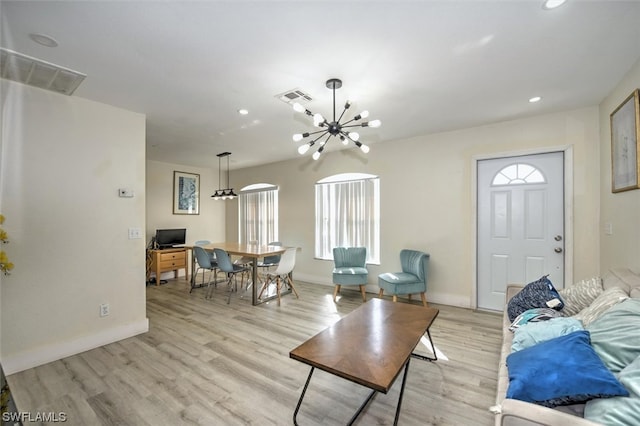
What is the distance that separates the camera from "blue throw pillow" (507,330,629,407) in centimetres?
105

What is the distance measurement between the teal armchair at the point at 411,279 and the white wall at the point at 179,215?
4.75 m

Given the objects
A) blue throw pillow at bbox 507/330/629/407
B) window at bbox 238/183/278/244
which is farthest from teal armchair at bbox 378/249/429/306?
window at bbox 238/183/278/244

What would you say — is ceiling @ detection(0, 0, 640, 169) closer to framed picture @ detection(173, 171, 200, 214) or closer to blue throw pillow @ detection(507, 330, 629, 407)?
blue throw pillow @ detection(507, 330, 629, 407)

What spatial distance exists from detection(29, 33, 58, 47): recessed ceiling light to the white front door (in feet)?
15.1

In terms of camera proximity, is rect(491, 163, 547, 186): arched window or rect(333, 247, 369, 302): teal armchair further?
rect(333, 247, 369, 302): teal armchair

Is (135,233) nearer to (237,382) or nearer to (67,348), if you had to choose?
(67,348)

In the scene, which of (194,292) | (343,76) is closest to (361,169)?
(343,76)

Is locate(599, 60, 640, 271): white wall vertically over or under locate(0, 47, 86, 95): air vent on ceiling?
under

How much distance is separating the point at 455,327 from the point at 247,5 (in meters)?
3.70

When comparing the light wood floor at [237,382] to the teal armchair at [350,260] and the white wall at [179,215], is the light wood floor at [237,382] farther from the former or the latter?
the white wall at [179,215]

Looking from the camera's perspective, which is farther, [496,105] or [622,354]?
[496,105]

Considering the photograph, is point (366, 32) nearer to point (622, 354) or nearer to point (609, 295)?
point (622, 354)

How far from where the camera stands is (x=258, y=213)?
644cm

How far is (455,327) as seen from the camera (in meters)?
3.17
